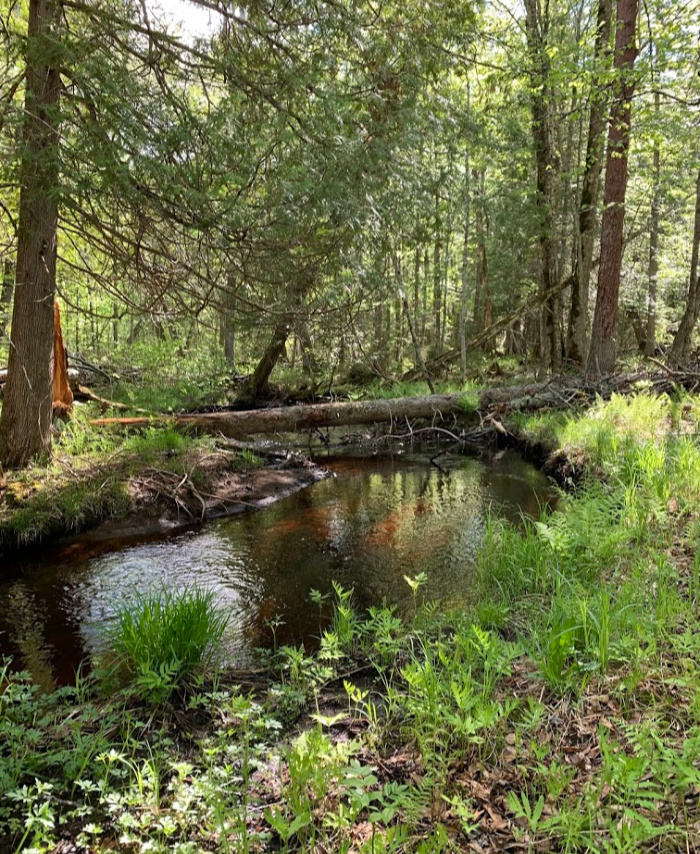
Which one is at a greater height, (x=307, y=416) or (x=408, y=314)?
(x=408, y=314)

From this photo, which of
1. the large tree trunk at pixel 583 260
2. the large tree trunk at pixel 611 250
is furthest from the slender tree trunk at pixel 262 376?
the large tree trunk at pixel 583 260

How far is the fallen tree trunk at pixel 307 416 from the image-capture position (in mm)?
9812

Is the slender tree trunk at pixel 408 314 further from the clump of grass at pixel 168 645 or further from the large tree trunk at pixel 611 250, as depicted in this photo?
the clump of grass at pixel 168 645

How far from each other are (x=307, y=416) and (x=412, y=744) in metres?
8.19

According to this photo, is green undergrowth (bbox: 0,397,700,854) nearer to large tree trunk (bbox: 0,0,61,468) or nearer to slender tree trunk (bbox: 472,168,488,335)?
large tree trunk (bbox: 0,0,61,468)

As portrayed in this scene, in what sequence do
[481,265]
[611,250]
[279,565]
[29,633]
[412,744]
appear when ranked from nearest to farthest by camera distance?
[412,744] → [29,633] → [279,565] → [611,250] → [481,265]

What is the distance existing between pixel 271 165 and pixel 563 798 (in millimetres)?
6358

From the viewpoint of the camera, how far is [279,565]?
236 inches

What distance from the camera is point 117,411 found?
10.4 meters

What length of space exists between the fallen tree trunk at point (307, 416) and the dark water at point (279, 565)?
1.86 meters

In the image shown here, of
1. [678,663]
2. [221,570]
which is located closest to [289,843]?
[678,663]

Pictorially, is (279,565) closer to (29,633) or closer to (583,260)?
(29,633)

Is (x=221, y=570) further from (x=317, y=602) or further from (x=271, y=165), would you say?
(x=271, y=165)

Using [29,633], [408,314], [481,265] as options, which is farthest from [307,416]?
[481,265]
